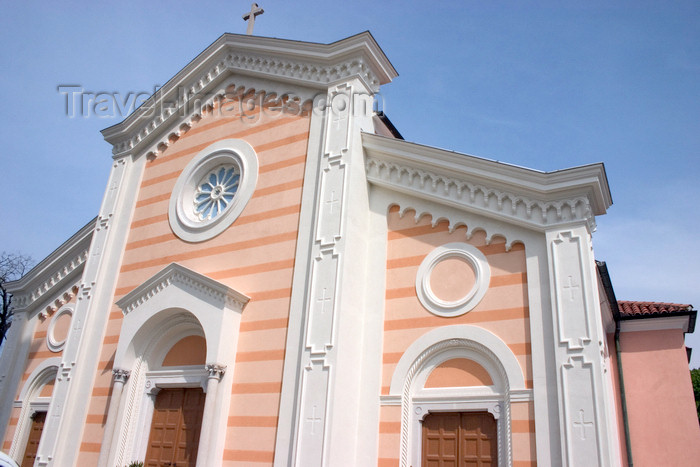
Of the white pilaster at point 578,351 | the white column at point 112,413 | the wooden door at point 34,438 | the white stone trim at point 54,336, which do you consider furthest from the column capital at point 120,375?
the white pilaster at point 578,351

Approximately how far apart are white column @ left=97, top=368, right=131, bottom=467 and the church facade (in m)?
0.04

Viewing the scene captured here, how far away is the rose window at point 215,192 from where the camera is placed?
39.6 ft

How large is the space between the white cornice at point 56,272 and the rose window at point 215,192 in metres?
3.52

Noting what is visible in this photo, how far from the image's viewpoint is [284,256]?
405 inches

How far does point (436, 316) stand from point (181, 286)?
192 inches

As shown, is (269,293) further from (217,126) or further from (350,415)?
(217,126)

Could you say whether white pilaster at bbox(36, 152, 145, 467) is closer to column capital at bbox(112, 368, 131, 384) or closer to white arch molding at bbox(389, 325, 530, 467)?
column capital at bbox(112, 368, 131, 384)

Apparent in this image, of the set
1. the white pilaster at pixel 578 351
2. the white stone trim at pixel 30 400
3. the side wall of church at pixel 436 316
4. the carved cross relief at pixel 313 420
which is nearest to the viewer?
the white pilaster at pixel 578 351

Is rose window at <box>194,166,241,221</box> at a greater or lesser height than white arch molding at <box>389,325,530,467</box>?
greater

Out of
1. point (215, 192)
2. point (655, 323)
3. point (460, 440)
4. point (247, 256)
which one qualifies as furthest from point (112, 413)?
point (655, 323)

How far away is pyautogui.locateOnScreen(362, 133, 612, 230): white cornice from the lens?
27.2 feet

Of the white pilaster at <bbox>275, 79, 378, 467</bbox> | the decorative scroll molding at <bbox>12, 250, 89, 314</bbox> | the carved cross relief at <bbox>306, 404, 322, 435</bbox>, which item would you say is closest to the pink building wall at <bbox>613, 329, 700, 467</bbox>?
the white pilaster at <bbox>275, 79, 378, 467</bbox>

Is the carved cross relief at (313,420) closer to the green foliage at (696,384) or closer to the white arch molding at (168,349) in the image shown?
the white arch molding at (168,349)

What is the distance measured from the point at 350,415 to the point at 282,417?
3.51 feet
